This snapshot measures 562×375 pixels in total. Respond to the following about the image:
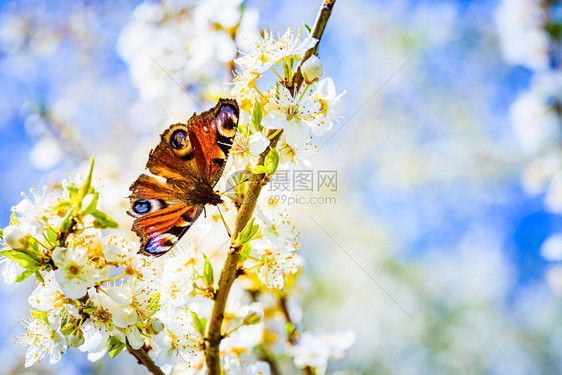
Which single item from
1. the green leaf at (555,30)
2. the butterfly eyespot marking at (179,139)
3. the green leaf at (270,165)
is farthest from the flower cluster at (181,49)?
the green leaf at (555,30)

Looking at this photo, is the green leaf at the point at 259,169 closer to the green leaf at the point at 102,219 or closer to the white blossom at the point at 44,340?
the green leaf at the point at 102,219

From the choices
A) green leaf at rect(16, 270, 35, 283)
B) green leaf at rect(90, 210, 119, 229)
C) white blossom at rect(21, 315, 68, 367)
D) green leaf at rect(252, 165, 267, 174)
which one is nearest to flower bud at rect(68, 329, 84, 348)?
white blossom at rect(21, 315, 68, 367)

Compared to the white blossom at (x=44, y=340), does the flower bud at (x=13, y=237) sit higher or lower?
higher

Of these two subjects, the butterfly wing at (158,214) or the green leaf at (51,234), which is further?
the butterfly wing at (158,214)

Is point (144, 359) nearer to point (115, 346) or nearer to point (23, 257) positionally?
point (115, 346)

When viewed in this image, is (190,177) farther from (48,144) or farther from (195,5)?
(48,144)

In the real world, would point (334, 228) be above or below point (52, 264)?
above

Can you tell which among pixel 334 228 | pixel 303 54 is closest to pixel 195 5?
pixel 303 54
